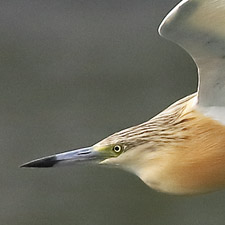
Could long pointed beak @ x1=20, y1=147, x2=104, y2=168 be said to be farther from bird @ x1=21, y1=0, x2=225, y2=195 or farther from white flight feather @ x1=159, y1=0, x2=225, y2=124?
white flight feather @ x1=159, y1=0, x2=225, y2=124

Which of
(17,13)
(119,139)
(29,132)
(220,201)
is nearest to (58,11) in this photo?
(17,13)

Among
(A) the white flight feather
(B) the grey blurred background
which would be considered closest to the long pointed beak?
(A) the white flight feather

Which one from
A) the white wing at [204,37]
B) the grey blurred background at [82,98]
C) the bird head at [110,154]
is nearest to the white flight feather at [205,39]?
the white wing at [204,37]

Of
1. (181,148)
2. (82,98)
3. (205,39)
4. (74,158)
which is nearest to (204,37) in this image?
(205,39)

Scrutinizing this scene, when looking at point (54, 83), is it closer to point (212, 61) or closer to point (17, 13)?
point (17, 13)

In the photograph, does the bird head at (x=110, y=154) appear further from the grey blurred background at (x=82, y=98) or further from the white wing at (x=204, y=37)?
the grey blurred background at (x=82, y=98)
